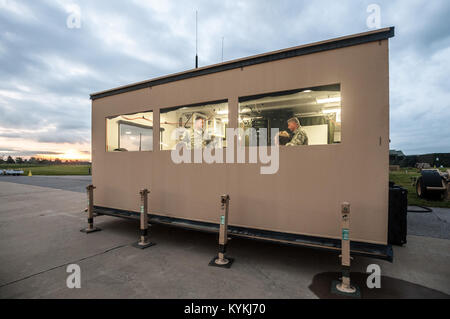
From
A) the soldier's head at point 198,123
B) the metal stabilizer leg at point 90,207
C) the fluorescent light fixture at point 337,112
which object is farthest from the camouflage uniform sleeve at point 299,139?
the metal stabilizer leg at point 90,207

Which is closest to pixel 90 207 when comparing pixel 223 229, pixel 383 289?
pixel 223 229

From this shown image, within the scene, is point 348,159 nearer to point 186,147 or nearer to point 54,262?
point 186,147

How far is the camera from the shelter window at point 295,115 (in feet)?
11.0

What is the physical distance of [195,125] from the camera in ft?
14.7

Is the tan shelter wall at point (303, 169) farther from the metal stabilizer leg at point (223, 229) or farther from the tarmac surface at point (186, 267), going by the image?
the tarmac surface at point (186, 267)

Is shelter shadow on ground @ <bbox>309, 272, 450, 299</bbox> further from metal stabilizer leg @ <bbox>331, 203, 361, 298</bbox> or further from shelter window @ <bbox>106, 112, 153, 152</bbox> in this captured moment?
shelter window @ <bbox>106, 112, 153, 152</bbox>

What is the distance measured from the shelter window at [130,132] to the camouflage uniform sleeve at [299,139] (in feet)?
9.81

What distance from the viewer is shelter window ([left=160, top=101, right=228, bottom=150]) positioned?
4238mm

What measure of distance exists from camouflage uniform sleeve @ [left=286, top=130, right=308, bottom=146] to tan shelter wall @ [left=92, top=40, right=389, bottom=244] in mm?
245

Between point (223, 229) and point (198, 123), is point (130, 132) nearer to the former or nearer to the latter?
point (198, 123)

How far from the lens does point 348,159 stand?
307cm

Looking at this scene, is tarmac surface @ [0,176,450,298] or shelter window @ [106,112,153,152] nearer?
tarmac surface @ [0,176,450,298]

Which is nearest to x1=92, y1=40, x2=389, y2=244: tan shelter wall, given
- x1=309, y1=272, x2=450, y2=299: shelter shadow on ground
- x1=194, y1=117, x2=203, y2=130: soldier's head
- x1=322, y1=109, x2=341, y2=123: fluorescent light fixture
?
x1=322, y1=109, x2=341, y2=123: fluorescent light fixture
